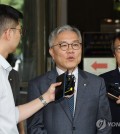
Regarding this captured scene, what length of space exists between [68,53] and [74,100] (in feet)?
1.18

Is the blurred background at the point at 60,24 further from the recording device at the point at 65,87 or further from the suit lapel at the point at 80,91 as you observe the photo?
the recording device at the point at 65,87

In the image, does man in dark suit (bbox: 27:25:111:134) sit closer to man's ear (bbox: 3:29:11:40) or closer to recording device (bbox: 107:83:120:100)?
recording device (bbox: 107:83:120:100)

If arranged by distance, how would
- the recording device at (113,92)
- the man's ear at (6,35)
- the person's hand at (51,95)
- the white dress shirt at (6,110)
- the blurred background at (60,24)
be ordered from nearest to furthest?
the white dress shirt at (6,110)
the man's ear at (6,35)
the person's hand at (51,95)
the recording device at (113,92)
the blurred background at (60,24)

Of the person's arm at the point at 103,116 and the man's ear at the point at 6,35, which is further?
the person's arm at the point at 103,116

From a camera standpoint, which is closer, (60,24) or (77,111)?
(77,111)

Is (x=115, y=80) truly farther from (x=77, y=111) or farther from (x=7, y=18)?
(x=7, y=18)

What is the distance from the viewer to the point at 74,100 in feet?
10.2

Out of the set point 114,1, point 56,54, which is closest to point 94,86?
point 56,54

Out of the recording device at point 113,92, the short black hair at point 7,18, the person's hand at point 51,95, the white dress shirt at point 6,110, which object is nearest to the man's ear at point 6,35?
the short black hair at point 7,18

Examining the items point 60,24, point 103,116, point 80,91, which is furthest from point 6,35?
point 60,24

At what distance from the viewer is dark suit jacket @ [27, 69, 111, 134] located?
120 inches

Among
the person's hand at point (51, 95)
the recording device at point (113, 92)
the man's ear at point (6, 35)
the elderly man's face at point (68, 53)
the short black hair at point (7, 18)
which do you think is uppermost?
the short black hair at point (7, 18)

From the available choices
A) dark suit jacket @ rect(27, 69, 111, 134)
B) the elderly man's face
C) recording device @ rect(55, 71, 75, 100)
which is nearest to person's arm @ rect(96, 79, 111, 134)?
dark suit jacket @ rect(27, 69, 111, 134)

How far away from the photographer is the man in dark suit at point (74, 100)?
305 centimetres
